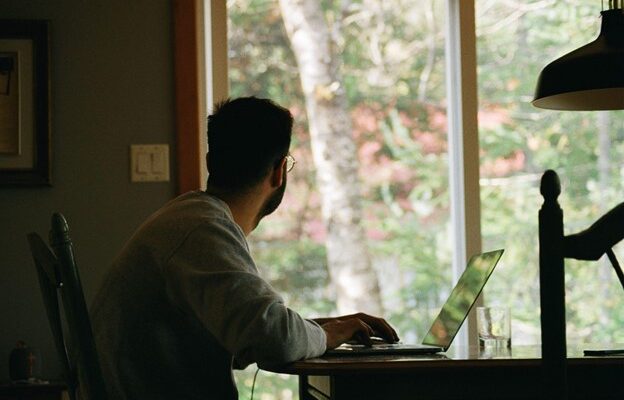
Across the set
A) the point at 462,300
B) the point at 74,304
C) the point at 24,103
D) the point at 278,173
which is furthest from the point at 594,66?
the point at 24,103

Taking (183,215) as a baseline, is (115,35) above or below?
above

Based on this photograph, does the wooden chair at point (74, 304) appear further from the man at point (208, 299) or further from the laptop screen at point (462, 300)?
the laptop screen at point (462, 300)

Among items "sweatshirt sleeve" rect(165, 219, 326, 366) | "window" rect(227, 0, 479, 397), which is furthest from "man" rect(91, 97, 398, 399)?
"window" rect(227, 0, 479, 397)

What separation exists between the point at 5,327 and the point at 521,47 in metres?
2.03

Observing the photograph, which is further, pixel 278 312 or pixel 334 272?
pixel 334 272

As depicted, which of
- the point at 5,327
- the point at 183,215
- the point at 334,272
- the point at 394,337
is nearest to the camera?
the point at 183,215

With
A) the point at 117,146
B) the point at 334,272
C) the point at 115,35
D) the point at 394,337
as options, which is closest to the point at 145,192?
the point at 117,146

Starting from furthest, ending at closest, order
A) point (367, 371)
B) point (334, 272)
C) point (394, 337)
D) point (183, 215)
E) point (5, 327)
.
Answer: point (334, 272), point (5, 327), point (394, 337), point (183, 215), point (367, 371)

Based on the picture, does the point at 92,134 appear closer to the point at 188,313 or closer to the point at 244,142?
the point at 244,142

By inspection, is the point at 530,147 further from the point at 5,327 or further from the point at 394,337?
the point at 5,327

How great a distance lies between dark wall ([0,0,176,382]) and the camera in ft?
10.5

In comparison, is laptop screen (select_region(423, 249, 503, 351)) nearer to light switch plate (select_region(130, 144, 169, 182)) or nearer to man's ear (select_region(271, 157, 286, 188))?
man's ear (select_region(271, 157, 286, 188))

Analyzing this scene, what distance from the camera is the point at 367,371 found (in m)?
1.82

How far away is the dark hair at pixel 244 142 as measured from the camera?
7.05ft
